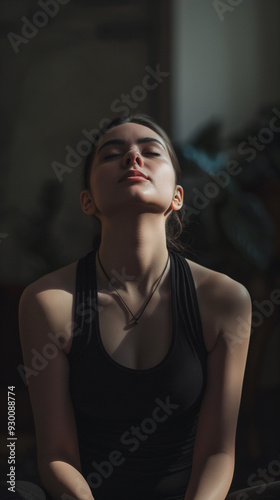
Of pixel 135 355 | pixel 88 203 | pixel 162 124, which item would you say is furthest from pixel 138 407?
pixel 162 124

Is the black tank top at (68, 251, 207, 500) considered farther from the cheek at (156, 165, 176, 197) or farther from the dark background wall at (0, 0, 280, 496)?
the dark background wall at (0, 0, 280, 496)

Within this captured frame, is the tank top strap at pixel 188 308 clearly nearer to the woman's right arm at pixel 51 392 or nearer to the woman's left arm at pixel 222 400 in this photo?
the woman's left arm at pixel 222 400

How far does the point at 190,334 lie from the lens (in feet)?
3.27

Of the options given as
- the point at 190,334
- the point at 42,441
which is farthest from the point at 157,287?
the point at 42,441

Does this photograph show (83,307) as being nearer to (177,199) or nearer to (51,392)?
(51,392)

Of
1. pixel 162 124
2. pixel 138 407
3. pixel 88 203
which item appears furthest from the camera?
pixel 162 124

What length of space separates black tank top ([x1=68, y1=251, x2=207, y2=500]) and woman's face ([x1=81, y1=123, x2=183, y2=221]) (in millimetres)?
146

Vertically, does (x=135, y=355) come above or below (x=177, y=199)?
below

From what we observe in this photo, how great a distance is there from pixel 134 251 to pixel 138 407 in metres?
0.25

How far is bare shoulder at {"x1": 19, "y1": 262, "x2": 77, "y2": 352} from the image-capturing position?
1.00 meters

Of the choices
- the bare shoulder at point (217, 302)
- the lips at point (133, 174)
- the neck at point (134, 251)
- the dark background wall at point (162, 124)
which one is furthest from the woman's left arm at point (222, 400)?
the dark background wall at point (162, 124)

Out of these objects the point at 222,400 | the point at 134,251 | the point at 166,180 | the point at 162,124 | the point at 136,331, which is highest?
the point at 162,124

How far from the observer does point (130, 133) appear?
1.03m

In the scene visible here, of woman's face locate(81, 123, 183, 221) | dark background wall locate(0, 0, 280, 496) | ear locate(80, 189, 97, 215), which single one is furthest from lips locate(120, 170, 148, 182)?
dark background wall locate(0, 0, 280, 496)
